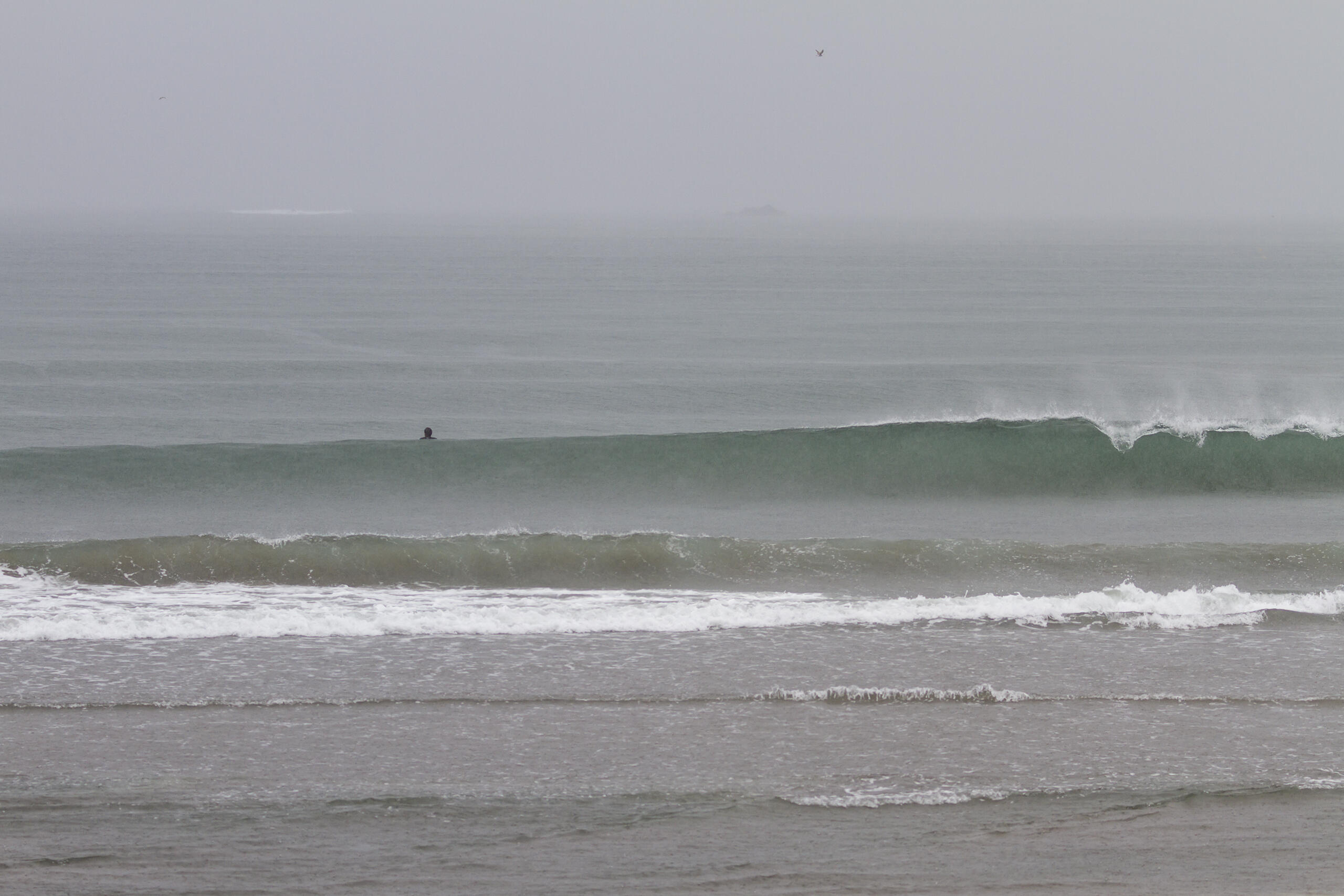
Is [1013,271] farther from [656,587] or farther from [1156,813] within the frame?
[1156,813]

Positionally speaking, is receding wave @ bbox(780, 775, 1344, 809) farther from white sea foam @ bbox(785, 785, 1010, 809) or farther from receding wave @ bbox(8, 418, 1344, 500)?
receding wave @ bbox(8, 418, 1344, 500)

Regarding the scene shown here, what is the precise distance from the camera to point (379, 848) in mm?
7664

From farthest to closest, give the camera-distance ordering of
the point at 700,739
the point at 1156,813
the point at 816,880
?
the point at 700,739 → the point at 1156,813 → the point at 816,880

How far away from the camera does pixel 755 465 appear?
851 inches

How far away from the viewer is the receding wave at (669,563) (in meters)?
14.8

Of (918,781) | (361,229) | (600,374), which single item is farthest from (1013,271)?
(361,229)

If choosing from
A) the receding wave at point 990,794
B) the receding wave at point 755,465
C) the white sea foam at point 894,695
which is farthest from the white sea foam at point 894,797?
the receding wave at point 755,465

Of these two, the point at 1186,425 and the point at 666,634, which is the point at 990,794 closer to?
the point at 666,634

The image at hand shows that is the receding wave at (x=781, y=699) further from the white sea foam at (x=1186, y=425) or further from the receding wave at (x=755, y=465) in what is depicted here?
the white sea foam at (x=1186, y=425)

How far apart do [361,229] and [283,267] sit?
11489 cm

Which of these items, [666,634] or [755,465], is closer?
[666,634]

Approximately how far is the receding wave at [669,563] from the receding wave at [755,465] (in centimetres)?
456

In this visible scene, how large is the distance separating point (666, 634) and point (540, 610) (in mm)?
1555

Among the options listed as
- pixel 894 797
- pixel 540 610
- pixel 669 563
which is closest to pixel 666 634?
pixel 540 610
